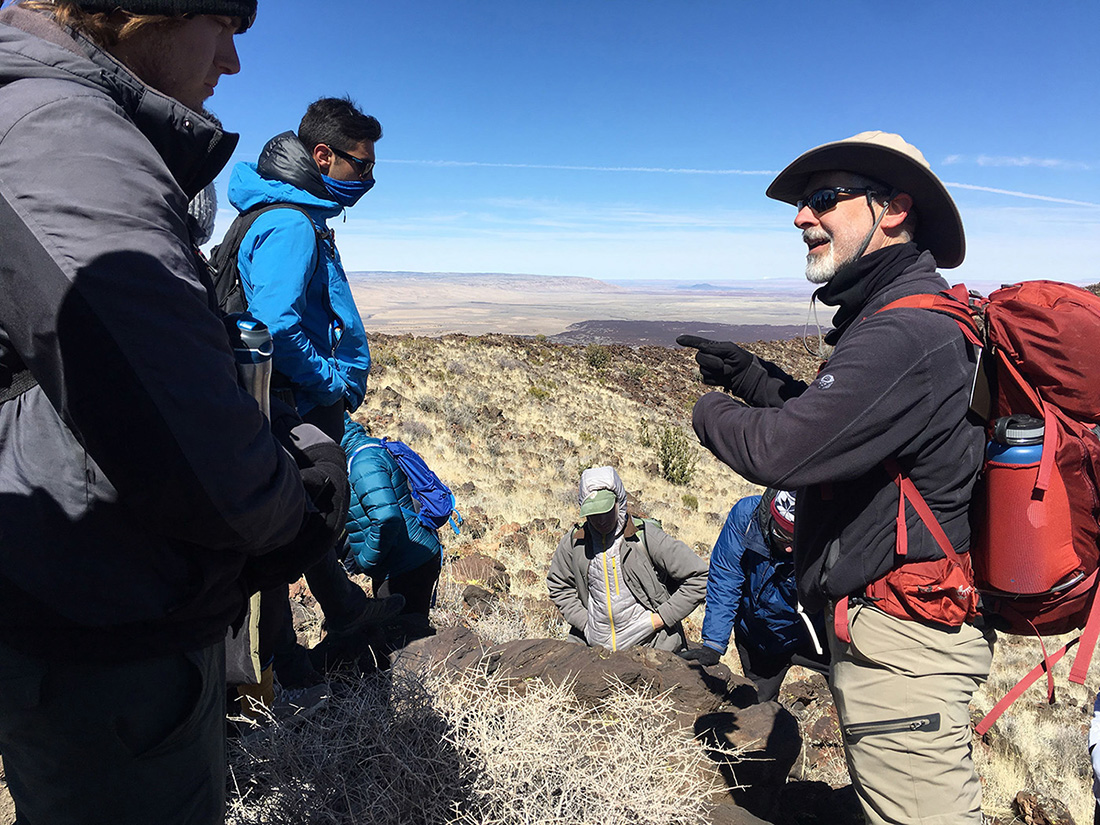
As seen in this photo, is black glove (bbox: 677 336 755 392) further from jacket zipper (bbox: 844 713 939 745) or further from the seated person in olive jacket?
the seated person in olive jacket

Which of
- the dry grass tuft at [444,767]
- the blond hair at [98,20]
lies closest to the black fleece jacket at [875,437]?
the dry grass tuft at [444,767]

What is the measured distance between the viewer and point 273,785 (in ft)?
7.02

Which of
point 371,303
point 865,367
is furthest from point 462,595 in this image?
point 371,303

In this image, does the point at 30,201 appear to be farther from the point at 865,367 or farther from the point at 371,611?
the point at 371,611

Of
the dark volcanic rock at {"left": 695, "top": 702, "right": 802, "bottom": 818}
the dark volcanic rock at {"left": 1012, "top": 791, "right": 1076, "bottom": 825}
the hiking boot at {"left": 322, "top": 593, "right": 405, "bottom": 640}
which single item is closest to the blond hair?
the hiking boot at {"left": 322, "top": 593, "right": 405, "bottom": 640}

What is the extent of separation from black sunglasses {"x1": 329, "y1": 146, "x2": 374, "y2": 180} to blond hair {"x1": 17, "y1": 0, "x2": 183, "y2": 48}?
2.15 m

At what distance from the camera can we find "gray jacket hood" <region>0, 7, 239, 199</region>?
105cm

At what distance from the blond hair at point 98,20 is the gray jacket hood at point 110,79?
0.08 feet

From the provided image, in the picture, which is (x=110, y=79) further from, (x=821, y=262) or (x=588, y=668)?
(x=588, y=668)

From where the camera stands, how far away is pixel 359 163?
10.9 ft

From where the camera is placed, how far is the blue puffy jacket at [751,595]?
384cm

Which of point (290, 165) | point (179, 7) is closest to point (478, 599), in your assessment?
point (290, 165)

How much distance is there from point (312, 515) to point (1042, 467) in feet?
5.66

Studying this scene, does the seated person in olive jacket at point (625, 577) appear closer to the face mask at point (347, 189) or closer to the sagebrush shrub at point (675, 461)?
the face mask at point (347, 189)
